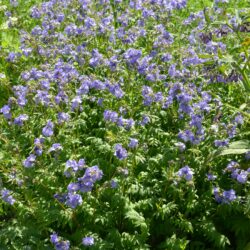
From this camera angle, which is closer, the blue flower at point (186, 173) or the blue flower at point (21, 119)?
the blue flower at point (186, 173)

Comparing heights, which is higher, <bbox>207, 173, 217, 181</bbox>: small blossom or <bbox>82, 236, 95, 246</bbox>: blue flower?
<bbox>207, 173, 217, 181</bbox>: small blossom

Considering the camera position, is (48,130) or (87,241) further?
(48,130)

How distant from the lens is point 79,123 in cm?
430

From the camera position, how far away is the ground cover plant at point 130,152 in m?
3.81

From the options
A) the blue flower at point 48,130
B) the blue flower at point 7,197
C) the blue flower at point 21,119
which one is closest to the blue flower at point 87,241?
the blue flower at point 7,197

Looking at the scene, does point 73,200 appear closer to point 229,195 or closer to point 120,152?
point 120,152

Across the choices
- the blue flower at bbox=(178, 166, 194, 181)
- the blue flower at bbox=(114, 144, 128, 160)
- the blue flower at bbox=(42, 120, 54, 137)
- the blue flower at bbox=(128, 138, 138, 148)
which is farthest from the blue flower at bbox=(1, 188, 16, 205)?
the blue flower at bbox=(178, 166, 194, 181)

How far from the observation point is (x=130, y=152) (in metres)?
3.94

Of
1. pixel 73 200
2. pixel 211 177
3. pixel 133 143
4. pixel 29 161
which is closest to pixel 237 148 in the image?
pixel 211 177

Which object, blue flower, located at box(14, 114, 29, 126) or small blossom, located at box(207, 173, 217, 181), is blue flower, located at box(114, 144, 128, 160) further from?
blue flower, located at box(14, 114, 29, 126)

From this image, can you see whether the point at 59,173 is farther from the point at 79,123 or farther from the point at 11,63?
the point at 11,63

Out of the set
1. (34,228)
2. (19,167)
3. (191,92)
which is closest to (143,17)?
(191,92)

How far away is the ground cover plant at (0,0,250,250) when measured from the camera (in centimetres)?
381

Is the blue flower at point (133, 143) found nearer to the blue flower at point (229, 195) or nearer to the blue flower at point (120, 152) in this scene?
the blue flower at point (120, 152)
